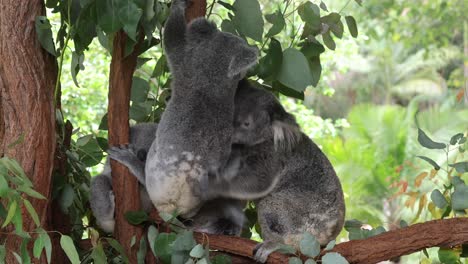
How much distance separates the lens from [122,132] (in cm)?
198

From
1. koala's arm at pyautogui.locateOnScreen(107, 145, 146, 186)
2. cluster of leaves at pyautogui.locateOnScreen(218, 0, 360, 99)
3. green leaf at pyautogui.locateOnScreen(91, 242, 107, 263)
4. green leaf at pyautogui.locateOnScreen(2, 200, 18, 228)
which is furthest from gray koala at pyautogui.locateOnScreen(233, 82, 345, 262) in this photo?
green leaf at pyautogui.locateOnScreen(2, 200, 18, 228)

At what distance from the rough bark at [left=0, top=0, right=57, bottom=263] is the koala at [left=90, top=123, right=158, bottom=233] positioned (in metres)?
0.25

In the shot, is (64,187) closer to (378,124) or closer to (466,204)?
(466,204)

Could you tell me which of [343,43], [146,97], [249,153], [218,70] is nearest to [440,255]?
[249,153]

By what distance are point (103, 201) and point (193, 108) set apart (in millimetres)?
438

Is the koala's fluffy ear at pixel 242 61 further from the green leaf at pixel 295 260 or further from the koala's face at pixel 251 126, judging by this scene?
the green leaf at pixel 295 260

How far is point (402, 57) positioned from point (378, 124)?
8334mm

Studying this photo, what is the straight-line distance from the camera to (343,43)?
7.44 metres

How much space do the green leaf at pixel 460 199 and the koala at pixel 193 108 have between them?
701mm

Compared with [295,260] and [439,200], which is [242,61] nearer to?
[295,260]

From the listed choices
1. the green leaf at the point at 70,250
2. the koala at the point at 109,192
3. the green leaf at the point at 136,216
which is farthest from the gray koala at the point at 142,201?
the green leaf at the point at 70,250

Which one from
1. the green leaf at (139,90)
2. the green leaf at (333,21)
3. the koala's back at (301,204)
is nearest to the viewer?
the koala's back at (301,204)

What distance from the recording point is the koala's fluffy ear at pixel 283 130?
212 cm

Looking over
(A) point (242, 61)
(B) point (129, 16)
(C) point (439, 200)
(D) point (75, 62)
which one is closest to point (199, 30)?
(A) point (242, 61)
